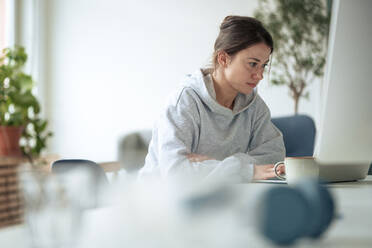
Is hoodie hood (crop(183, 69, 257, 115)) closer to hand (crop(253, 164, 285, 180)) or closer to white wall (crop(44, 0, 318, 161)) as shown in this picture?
Answer: hand (crop(253, 164, 285, 180))

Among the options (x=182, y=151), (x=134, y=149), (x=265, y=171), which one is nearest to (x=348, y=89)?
(x=265, y=171)

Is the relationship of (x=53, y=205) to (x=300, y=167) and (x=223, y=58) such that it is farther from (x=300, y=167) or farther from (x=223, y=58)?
(x=223, y=58)

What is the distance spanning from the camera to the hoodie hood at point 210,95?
4.93 ft

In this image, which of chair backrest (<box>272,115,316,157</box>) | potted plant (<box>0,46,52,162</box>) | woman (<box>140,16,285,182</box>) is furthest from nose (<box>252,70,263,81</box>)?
potted plant (<box>0,46,52,162</box>)

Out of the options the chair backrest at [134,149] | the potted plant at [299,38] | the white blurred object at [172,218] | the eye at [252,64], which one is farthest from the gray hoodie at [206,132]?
the chair backrest at [134,149]

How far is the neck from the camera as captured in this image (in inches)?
64.2

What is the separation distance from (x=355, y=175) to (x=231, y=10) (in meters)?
2.74

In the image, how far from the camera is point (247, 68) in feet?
5.27

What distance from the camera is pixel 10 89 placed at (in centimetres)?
53

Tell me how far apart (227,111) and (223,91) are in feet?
0.38

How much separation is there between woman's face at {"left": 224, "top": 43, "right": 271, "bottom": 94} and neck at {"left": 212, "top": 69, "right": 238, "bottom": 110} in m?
0.02

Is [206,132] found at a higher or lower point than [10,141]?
lower

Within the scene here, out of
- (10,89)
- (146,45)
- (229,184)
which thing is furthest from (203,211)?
(146,45)

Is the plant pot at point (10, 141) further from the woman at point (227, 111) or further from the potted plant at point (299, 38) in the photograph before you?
the potted plant at point (299, 38)
